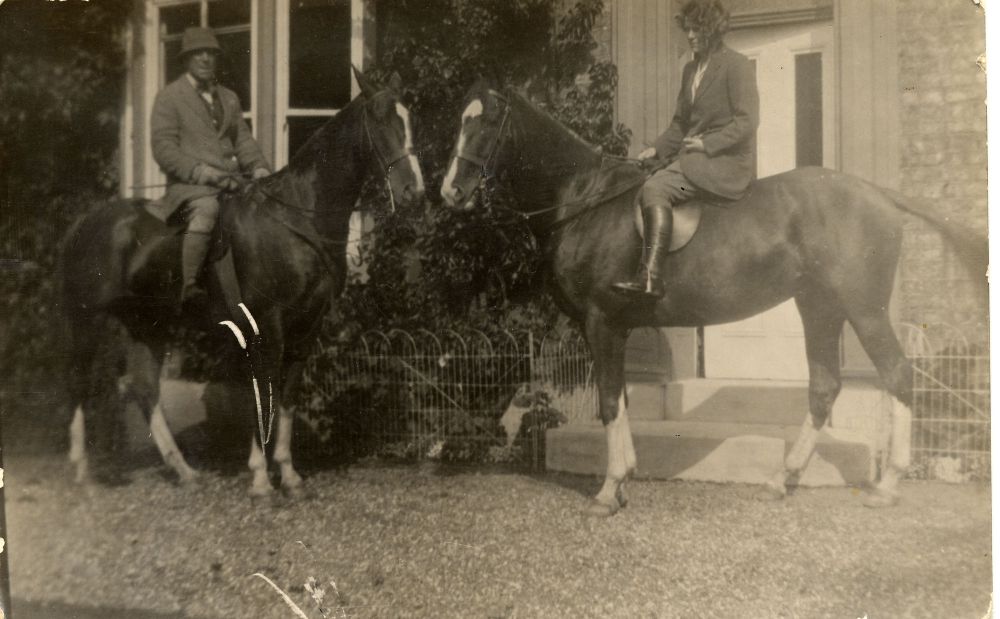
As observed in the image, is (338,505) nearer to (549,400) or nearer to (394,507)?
(394,507)

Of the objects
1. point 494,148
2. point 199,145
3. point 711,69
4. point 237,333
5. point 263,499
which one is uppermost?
point 711,69

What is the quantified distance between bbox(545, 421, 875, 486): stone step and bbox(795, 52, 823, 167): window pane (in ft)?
3.76

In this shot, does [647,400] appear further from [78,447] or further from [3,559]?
[3,559]

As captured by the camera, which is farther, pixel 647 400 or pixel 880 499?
pixel 647 400

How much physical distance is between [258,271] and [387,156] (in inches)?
35.4

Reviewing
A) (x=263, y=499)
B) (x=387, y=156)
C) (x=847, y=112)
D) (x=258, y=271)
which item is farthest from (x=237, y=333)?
(x=847, y=112)

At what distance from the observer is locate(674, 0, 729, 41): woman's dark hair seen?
309cm

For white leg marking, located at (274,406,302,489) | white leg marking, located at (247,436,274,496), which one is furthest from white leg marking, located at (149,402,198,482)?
white leg marking, located at (274,406,302,489)

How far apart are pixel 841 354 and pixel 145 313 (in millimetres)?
3359

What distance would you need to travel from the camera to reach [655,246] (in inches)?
125

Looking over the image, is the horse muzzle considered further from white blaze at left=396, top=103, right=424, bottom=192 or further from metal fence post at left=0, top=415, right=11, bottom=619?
metal fence post at left=0, top=415, right=11, bottom=619

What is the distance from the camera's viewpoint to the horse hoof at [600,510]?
10.6 feet

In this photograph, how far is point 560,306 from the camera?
3.44m

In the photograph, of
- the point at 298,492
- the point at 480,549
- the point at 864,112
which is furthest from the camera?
the point at 298,492
